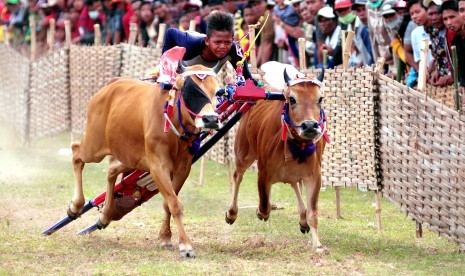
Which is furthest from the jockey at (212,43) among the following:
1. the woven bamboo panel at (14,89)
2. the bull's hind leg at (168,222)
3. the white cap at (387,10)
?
the woven bamboo panel at (14,89)

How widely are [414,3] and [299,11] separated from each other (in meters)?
3.41

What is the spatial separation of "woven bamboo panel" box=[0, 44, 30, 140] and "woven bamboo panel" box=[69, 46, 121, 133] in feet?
5.95

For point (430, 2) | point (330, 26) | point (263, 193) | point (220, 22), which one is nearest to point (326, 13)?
point (330, 26)

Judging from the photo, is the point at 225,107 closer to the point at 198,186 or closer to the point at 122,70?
the point at 198,186

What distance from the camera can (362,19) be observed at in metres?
15.0

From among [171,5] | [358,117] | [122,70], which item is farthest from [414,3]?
[171,5]

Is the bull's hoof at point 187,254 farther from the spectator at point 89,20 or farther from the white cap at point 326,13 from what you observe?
the spectator at point 89,20

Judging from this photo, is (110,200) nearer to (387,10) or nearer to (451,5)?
(451,5)

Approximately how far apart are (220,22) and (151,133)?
1.19 m

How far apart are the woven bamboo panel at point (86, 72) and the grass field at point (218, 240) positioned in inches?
139

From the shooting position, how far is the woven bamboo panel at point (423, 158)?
9484 mm

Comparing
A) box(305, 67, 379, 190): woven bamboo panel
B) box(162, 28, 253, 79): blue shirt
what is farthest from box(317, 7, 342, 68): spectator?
box(162, 28, 253, 79): blue shirt

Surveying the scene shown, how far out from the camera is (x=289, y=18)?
16625 mm

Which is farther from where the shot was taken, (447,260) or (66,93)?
(66,93)
